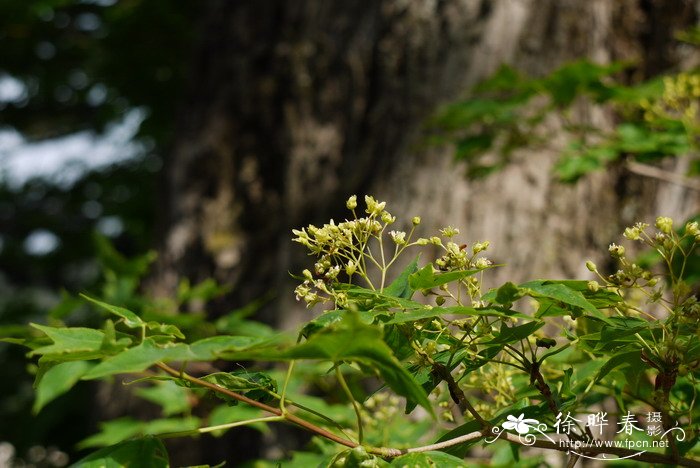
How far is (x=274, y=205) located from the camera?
2879 mm

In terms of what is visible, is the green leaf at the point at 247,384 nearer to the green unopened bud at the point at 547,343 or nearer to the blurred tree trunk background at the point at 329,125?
the green unopened bud at the point at 547,343

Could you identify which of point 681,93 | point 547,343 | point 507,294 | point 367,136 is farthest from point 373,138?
point 507,294

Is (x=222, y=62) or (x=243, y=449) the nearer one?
(x=243, y=449)

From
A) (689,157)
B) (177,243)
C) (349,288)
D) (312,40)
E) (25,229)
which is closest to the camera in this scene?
Result: (349,288)

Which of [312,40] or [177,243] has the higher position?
[312,40]

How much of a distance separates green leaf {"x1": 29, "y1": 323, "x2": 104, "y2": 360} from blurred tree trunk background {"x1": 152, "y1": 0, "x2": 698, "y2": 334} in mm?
1523

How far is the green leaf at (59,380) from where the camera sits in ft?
1.98

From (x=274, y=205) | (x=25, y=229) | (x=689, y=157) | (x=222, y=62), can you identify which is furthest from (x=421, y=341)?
(x=25, y=229)

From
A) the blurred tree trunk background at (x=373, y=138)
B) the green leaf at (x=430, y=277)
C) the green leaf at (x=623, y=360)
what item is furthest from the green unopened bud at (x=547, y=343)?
the blurred tree trunk background at (x=373, y=138)

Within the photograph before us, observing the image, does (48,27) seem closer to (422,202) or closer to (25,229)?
(25,229)

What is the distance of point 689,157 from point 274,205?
1.48m

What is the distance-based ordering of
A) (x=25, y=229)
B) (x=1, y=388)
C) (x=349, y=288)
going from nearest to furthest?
(x=349, y=288) → (x=1, y=388) → (x=25, y=229)

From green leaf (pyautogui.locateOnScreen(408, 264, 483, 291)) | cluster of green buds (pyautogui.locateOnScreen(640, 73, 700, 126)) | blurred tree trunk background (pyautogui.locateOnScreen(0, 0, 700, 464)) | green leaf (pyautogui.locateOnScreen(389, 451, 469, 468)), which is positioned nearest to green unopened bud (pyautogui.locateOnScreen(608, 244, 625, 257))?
green leaf (pyautogui.locateOnScreen(408, 264, 483, 291))

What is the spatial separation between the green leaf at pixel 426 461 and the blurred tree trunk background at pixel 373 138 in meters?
1.46
